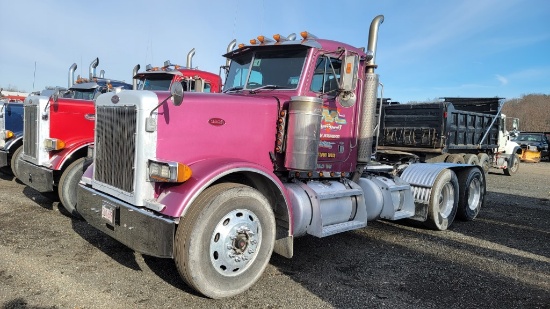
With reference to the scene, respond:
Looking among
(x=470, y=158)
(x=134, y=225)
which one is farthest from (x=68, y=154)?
(x=470, y=158)

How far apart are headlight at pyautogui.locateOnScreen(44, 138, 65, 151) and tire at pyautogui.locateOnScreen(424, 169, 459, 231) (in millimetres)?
5635

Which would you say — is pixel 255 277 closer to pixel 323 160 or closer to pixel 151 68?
pixel 323 160

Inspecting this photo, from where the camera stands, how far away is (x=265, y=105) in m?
4.20

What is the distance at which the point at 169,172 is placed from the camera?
327cm

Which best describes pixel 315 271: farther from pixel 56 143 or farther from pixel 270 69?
pixel 56 143

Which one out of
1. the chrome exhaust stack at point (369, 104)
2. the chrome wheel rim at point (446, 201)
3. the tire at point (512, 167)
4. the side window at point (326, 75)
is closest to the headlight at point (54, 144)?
the side window at point (326, 75)

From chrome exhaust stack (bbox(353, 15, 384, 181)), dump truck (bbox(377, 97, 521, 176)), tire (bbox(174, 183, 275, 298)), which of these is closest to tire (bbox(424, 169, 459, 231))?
chrome exhaust stack (bbox(353, 15, 384, 181))

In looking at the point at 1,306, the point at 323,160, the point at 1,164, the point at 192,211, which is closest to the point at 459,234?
the point at 323,160

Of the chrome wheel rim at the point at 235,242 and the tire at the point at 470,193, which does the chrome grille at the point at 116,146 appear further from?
the tire at the point at 470,193

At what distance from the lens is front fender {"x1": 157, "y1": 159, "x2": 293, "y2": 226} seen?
10.6 feet

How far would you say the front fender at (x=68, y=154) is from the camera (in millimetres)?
5719

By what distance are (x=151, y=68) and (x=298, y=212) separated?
236 inches

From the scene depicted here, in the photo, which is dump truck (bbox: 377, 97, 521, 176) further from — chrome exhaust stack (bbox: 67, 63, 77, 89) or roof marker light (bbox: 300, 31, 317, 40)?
chrome exhaust stack (bbox: 67, 63, 77, 89)

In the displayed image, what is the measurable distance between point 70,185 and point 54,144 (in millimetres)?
661
